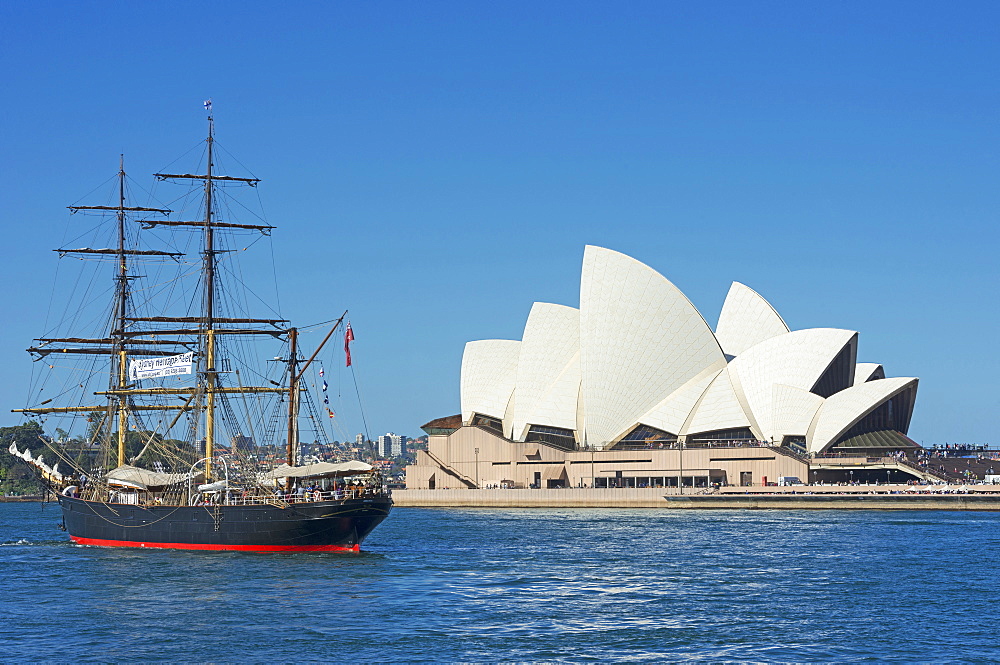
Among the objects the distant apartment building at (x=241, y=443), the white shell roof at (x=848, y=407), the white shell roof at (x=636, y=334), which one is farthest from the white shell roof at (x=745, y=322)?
the distant apartment building at (x=241, y=443)

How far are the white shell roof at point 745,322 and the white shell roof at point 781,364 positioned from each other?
715 centimetres

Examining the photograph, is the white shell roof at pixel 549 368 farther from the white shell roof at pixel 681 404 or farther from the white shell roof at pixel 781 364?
the white shell roof at pixel 781 364

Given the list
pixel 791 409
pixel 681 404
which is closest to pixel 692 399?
pixel 681 404

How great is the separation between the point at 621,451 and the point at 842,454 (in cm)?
1835

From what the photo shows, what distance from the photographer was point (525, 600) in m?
34.8

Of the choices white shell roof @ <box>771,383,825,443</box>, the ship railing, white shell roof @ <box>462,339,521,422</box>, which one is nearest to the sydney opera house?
white shell roof @ <box>771,383,825,443</box>

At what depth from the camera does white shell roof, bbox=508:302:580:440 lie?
4166 inches

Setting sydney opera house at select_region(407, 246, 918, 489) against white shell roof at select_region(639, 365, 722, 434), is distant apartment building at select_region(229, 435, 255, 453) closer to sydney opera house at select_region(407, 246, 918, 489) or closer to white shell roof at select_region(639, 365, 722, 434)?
sydney opera house at select_region(407, 246, 918, 489)

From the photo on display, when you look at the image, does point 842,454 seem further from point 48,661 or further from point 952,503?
point 48,661

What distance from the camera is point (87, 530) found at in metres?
58.0

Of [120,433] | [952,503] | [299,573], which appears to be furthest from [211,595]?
[952,503]

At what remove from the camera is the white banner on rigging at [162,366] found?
204 ft

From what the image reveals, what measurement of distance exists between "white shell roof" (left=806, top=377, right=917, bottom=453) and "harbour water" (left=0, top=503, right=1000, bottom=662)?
1367 inches

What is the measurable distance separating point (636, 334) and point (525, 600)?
6295 centimetres
